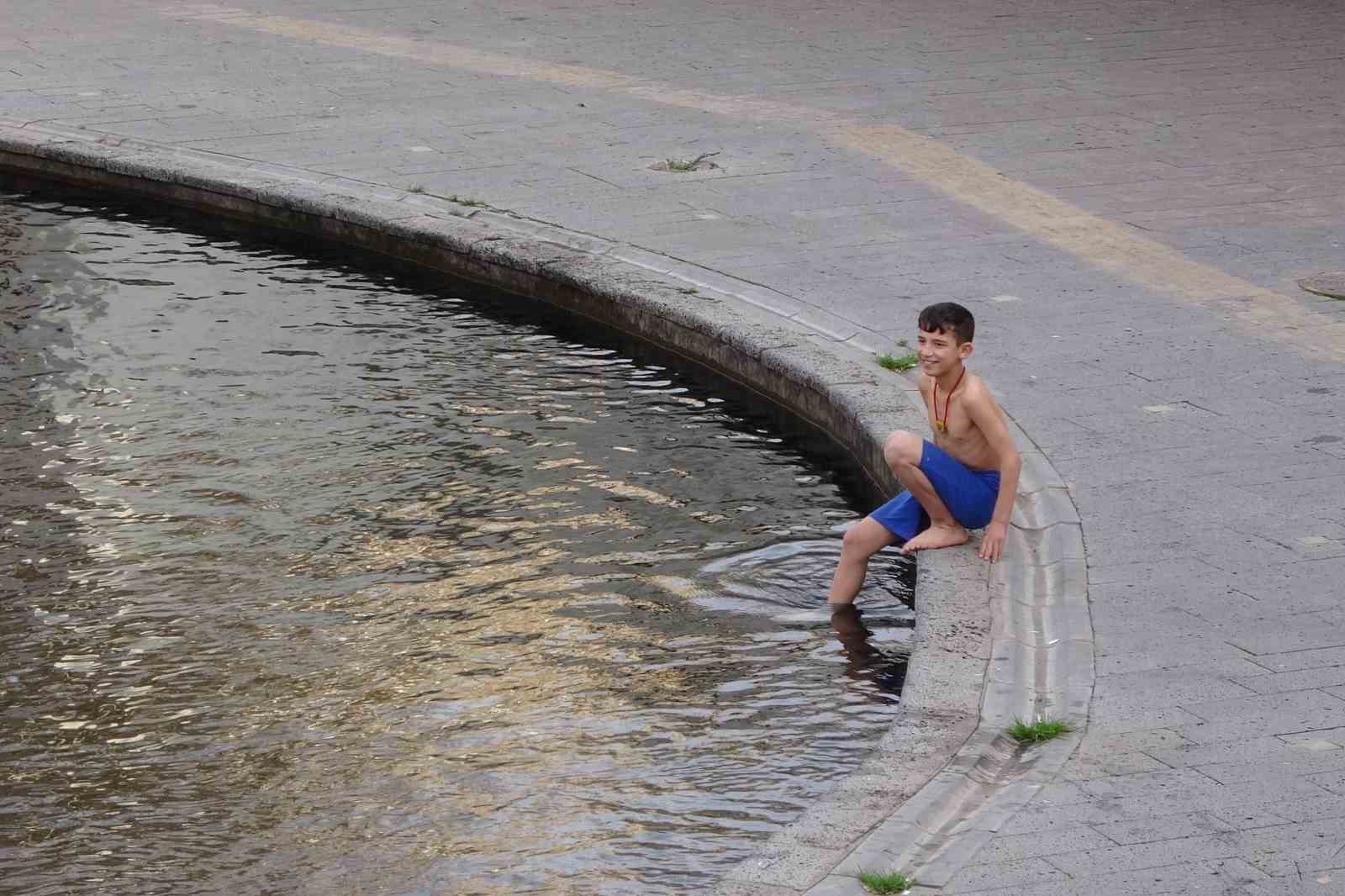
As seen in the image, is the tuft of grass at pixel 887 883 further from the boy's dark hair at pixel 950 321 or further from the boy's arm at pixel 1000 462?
the boy's dark hair at pixel 950 321

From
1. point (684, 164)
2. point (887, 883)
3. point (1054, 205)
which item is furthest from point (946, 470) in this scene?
point (684, 164)

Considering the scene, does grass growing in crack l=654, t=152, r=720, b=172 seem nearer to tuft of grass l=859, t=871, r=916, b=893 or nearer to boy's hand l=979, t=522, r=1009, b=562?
boy's hand l=979, t=522, r=1009, b=562

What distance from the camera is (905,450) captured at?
6000 mm

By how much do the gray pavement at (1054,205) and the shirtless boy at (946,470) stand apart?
15.2 inches

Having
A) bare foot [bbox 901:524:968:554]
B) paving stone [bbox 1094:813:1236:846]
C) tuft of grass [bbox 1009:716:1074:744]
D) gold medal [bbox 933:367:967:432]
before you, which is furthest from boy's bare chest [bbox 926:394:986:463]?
paving stone [bbox 1094:813:1236:846]

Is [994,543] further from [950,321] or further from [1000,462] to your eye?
[950,321]

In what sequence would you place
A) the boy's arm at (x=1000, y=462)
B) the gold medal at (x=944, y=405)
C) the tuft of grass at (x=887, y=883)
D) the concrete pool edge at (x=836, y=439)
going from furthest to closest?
the gold medal at (x=944, y=405), the boy's arm at (x=1000, y=462), the concrete pool edge at (x=836, y=439), the tuft of grass at (x=887, y=883)

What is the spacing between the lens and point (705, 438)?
7516mm

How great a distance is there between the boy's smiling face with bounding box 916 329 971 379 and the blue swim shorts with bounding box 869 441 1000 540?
248 millimetres

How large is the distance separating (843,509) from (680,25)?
9.02 metres

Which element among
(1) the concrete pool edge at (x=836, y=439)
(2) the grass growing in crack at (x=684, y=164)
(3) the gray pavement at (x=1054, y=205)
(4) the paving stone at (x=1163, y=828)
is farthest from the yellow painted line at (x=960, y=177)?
(4) the paving stone at (x=1163, y=828)

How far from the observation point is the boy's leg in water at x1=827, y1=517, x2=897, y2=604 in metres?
5.99

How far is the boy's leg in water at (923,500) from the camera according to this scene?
5.94 meters

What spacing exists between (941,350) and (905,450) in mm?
336
